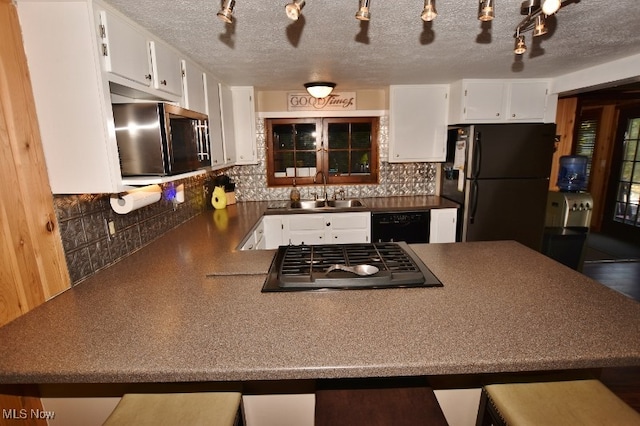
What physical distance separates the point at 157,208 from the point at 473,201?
290 centimetres

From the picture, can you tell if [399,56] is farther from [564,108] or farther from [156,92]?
[564,108]

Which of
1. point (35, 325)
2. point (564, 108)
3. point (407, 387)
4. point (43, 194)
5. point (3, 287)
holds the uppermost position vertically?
point (564, 108)

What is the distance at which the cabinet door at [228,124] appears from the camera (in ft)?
9.89

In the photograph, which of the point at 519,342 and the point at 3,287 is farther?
the point at 3,287

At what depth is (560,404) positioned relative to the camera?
107 cm

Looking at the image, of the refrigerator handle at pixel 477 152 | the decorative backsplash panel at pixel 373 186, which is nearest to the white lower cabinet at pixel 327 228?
the decorative backsplash panel at pixel 373 186

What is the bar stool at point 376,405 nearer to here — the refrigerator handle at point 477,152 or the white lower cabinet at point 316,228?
the white lower cabinet at point 316,228

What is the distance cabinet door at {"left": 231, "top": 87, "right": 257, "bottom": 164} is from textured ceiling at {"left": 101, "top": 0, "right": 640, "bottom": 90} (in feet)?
1.44

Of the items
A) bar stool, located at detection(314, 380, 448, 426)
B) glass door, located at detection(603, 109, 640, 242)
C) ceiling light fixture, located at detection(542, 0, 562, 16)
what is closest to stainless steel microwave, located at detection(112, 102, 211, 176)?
bar stool, located at detection(314, 380, 448, 426)

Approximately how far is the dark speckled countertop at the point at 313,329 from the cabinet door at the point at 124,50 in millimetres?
995

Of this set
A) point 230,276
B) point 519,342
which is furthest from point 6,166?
point 519,342

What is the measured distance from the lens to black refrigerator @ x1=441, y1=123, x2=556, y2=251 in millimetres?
3145

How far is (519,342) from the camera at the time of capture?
1011 millimetres

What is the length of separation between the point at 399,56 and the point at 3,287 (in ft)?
8.28
